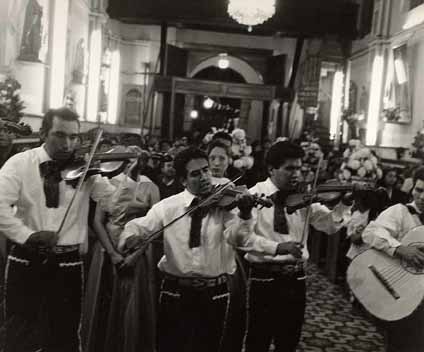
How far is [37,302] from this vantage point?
3.38m

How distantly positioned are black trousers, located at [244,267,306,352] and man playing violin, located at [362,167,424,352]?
607mm

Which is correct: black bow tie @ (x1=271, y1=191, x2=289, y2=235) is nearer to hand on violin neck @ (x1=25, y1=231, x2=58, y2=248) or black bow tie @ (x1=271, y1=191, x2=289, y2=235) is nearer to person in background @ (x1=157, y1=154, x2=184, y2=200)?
hand on violin neck @ (x1=25, y1=231, x2=58, y2=248)

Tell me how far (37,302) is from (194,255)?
941mm

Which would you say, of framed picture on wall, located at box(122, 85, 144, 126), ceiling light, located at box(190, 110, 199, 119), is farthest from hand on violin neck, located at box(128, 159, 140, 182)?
ceiling light, located at box(190, 110, 199, 119)

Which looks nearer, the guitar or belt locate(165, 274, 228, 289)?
belt locate(165, 274, 228, 289)

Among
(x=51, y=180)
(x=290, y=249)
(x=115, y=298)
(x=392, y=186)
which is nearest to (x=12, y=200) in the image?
(x=51, y=180)

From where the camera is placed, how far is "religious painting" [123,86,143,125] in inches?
717

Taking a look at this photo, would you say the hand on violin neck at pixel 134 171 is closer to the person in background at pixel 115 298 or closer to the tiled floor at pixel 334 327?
the person in background at pixel 115 298

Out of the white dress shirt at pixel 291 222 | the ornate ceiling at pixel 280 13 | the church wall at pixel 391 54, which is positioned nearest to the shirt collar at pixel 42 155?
the white dress shirt at pixel 291 222

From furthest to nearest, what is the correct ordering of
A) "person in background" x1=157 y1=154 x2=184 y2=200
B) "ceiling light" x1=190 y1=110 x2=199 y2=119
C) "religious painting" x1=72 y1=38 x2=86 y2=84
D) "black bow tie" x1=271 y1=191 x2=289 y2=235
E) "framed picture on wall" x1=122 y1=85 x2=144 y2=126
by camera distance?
1. "ceiling light" x1=190 y1=110 x2=199 y2=119
2. "framed picture on wall" x1=122 y1=85 x2=144 y2=126
3. "religious painting" x1=72 y1=38 x2=86 y2=84
4. "person in background" x1=157 y1=154 x2=184 y2=200
5. "black bow tie" x1=271 y1=191 x2=289 y2=235

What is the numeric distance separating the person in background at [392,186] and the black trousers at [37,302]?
468cm

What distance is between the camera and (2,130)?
15.9 ft

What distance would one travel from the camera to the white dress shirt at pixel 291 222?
12.5ft

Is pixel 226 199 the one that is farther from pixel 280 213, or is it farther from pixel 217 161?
pixel 217 161
